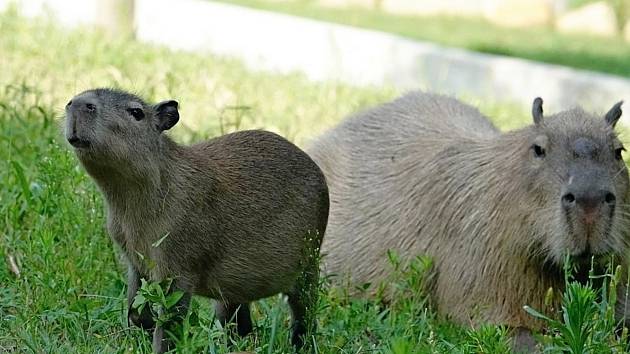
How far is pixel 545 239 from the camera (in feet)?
14.2

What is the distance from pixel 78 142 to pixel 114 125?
0.12m

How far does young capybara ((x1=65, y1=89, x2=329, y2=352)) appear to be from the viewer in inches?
131

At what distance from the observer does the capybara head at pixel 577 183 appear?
13.6ft

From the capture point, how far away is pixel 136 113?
340cm

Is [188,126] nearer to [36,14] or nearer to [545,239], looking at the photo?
[545,239]

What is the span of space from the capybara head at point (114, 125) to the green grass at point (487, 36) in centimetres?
792

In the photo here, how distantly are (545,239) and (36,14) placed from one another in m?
6.46

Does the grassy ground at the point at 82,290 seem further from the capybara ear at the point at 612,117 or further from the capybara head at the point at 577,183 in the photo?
the capybara ear at the point at 612,117

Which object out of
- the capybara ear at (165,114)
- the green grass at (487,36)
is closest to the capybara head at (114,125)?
the capybara ear at (165,114)

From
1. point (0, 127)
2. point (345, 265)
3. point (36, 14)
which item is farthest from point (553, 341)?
point (36, 14)

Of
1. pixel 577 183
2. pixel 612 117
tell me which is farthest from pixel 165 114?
pixel 612 117

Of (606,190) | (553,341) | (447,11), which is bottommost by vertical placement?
(447,11)

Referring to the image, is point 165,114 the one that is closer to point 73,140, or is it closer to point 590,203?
point 73,140

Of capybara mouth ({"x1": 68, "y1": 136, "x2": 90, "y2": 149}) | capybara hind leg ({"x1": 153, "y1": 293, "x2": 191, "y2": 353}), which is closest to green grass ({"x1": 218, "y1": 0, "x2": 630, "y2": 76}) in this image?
capybara hind leg ({"x1": 153, "y1": 293, "x2": 191, "y2": 353})
